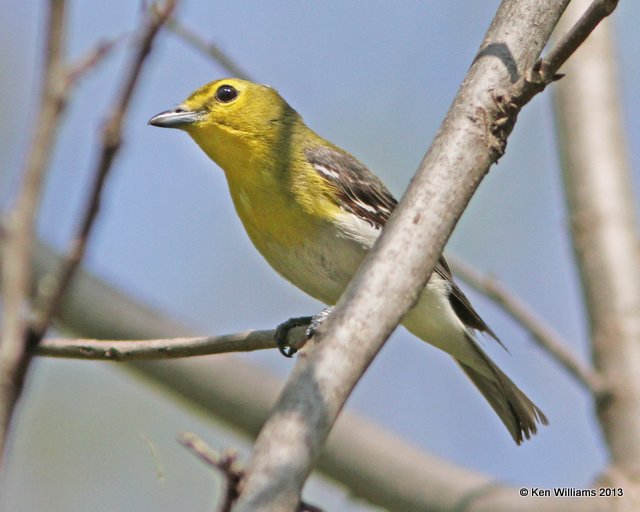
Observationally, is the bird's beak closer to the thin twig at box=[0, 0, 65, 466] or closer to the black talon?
the black talon

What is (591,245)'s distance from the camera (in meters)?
5.65

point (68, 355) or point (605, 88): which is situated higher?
point (605, 88)

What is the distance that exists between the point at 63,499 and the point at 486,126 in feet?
24.6

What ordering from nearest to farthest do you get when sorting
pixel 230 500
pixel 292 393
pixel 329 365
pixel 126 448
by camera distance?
pixel 230 500 < pixel 292 393 < pixel 329 365 < pixel 126 448

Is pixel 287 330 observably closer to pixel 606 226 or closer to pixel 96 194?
pixel 96 194

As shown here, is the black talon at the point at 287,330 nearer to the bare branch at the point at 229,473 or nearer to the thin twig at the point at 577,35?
the thin twig at the point at 577,35

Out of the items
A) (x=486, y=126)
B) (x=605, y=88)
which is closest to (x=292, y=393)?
(x=486, y=126)

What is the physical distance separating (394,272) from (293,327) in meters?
1.87

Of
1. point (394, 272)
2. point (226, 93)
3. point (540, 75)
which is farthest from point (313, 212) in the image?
point (394, 272)

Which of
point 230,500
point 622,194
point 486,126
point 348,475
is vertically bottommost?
point 348,475

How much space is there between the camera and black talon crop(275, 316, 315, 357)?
3578 mm

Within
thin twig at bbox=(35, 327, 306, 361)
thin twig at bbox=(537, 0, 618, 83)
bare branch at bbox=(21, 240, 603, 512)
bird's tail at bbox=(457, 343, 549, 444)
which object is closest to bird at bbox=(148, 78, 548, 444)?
bird's tail at bbox=(457, 343, 549, 444)

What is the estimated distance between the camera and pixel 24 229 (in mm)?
1837

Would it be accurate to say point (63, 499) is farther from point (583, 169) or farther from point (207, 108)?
point (583, 169)
